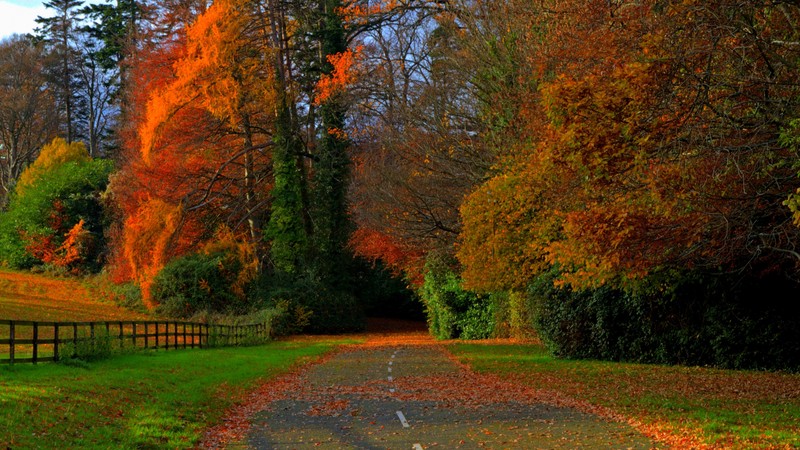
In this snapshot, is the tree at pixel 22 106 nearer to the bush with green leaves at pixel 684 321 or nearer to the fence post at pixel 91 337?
the fence post at pixel 91 337

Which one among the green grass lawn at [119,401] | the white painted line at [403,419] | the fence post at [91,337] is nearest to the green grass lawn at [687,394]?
the white painted line at [403,419]

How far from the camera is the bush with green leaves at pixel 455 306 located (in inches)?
1752

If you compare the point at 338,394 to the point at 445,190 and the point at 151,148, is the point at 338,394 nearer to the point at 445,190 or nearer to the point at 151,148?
the point at 445,190

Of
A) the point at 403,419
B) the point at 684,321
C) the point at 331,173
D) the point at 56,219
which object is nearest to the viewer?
the point at 403,419

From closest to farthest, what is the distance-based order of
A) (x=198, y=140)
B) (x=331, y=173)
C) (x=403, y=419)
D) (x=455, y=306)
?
1. (x=403, y=419)
2. (x=455, y=306)
3. (x=198, y=140)
4. (x=331, y=173)

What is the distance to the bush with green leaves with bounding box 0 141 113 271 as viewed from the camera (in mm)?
64500

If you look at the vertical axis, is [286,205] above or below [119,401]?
above

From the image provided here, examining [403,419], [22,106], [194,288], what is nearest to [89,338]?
[403,419]

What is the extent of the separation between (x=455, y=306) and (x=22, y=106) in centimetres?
4441

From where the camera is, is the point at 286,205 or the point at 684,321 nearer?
the point at 684,321

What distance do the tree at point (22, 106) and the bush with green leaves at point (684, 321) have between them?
187 feet

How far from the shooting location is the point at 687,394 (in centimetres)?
1755

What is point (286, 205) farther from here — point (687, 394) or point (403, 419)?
point (403, 419)

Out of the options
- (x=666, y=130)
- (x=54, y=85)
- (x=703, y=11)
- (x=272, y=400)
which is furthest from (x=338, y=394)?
(x=54, y=85)
